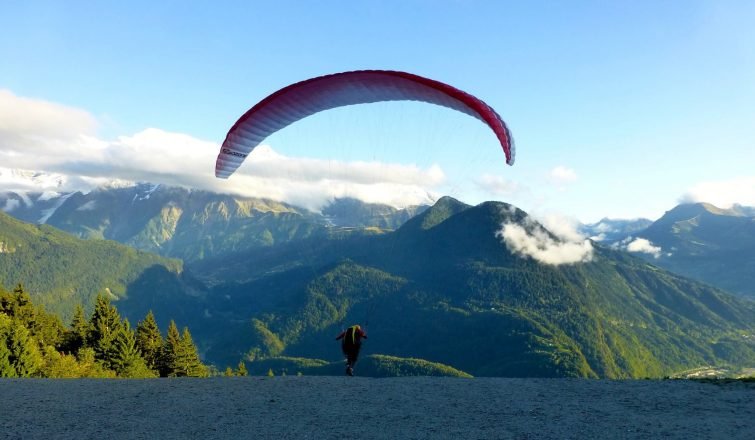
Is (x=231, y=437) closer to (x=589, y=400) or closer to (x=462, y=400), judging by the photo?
(x=462, y=400)

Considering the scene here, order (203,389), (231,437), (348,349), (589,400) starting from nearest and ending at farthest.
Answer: (231,437)
(589,400)
(203,389)
(348,349)

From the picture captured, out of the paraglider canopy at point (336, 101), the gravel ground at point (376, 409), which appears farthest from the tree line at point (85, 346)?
the paraglider canopy at point (336, 101)

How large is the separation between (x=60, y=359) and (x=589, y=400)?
40.1m

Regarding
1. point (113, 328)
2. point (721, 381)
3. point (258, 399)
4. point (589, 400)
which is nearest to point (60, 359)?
point (113, 328)

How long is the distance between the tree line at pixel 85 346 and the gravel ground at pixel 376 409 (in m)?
20.9

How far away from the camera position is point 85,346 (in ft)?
168

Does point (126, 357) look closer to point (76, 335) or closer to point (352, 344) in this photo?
point (76, 335)

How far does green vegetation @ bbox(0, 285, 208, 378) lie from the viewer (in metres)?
35.3

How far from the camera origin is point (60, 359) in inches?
1528

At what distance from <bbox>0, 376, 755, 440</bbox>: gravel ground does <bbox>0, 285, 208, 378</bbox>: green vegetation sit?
822 inches

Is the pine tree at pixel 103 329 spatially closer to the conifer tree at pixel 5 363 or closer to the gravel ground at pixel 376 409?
the conifer tree at pixel 5 363

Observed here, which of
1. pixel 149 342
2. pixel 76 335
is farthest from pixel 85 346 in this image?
pixel 149 342

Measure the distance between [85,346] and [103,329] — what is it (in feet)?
8.40

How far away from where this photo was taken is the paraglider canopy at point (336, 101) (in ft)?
71.8
